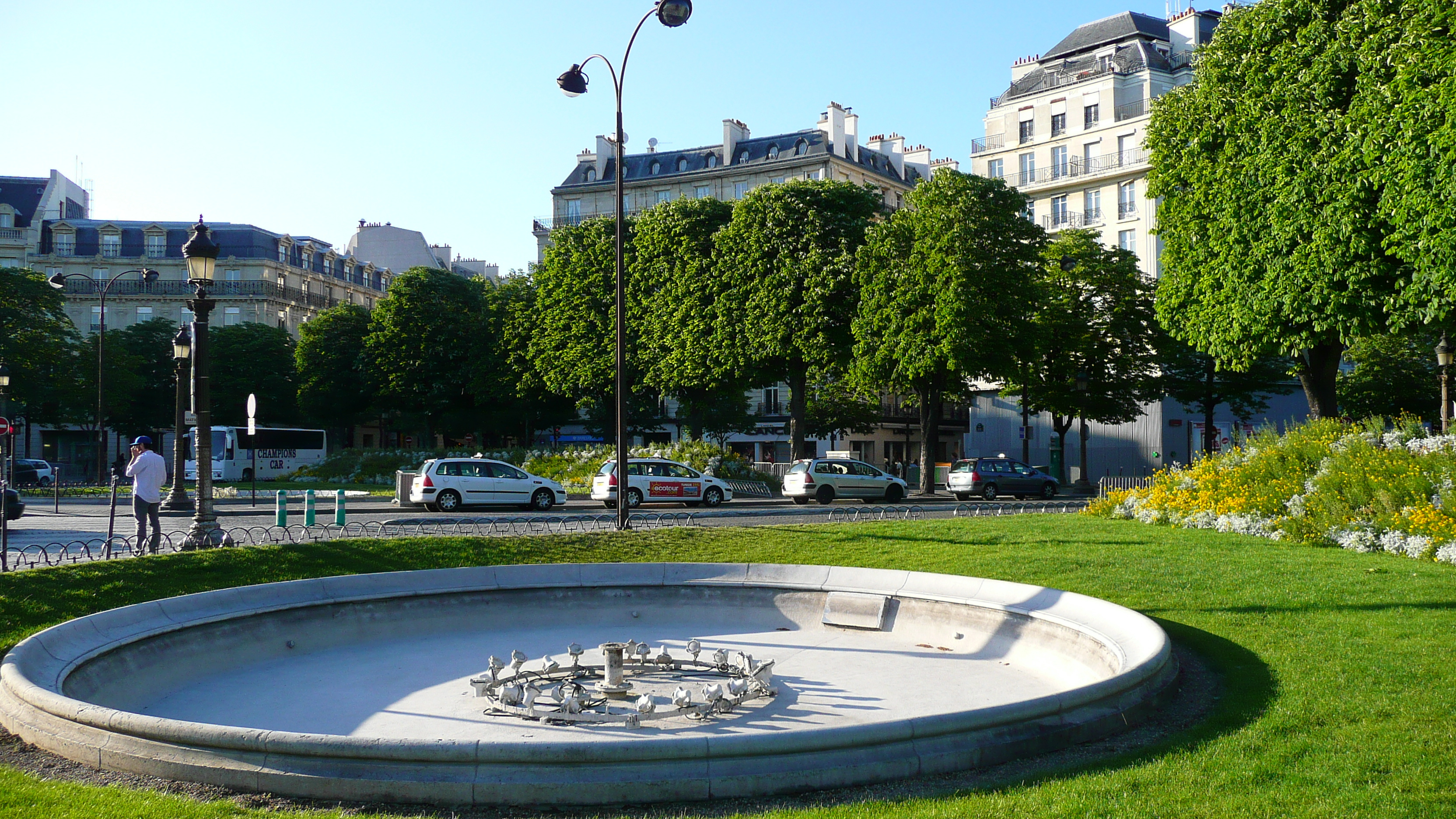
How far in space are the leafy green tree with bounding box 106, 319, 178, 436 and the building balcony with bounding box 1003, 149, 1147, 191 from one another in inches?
2147

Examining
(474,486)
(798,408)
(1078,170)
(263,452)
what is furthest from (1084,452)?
(263,452)

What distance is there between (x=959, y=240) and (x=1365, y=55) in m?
15.9

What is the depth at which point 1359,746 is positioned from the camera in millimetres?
6320

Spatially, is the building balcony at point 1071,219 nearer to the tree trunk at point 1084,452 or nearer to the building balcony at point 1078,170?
the building balcony at point 1078,170

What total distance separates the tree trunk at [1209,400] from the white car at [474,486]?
91.5ft

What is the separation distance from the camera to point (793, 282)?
40375 mm

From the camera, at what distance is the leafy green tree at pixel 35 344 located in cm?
4956

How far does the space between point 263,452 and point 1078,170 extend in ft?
166

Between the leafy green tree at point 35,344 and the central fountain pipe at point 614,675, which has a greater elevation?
the leafy green tree at point 35,344

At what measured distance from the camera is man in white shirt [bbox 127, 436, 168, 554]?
1511 centimetres

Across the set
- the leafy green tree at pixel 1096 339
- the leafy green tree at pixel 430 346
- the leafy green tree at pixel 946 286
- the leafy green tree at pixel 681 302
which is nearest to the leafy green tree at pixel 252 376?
the leafy green tree at pixel 430 346

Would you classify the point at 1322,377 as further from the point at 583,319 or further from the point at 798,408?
the point at 583,319

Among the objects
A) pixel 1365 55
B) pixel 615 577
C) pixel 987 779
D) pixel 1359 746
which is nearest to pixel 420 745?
pixel 987 779

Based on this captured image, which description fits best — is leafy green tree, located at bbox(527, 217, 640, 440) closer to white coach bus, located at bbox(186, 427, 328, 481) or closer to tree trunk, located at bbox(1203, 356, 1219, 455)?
white coach bus, located at bbox(186, 427, 328, 481)
